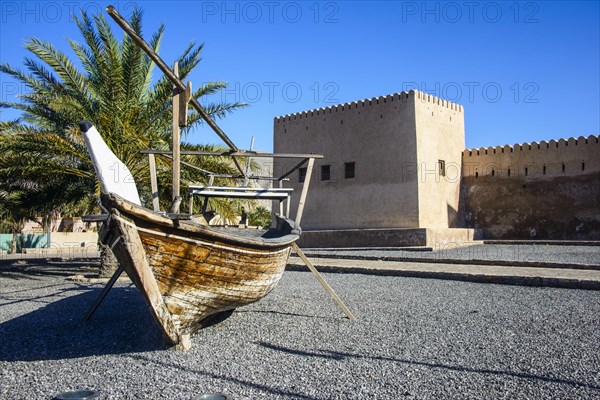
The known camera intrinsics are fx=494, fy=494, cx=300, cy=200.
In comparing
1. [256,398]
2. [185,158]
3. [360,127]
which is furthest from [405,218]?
[256,398]

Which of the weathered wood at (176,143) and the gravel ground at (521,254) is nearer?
the weathered wood at (176,143)

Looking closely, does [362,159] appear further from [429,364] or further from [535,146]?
[429,364]

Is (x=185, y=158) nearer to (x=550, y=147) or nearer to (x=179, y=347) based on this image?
(x=179, y=347)

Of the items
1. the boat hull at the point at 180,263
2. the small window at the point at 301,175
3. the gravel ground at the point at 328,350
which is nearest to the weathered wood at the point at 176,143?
the boat hull at the point at 180,263

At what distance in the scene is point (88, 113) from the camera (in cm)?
857

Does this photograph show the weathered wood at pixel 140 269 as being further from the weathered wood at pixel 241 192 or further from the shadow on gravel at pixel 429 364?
the weathered wood at pixel 241 192

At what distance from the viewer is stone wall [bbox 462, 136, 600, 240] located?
45.3 ft

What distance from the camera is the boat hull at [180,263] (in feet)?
11.0

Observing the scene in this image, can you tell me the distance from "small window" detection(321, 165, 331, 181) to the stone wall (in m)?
4.45

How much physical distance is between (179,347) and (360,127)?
1278 cm

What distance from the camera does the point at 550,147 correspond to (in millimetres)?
14578

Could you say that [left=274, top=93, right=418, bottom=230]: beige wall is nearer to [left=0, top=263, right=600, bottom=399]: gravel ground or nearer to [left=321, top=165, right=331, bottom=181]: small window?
[left=321, top=165, right=331, bottom=181]: small window

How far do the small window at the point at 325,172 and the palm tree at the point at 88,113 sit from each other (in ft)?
24.5

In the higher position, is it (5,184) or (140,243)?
(5,184)
